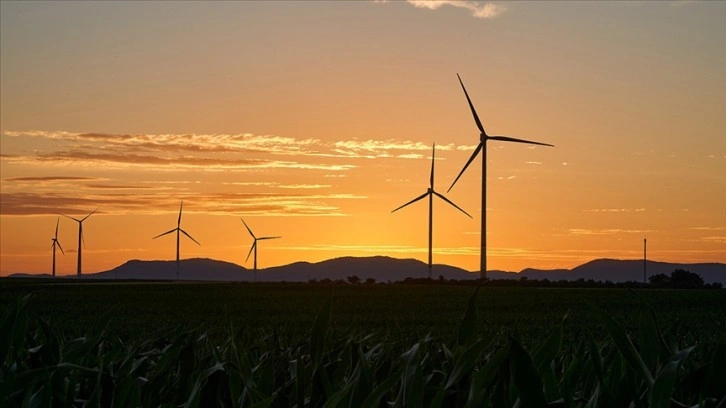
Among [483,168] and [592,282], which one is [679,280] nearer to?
[592,282]

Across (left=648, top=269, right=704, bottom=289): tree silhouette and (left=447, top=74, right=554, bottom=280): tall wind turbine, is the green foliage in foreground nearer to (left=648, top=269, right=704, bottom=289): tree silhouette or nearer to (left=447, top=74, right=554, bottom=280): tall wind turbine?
(left=447, top=74, right=554, bottom=280): tall wind turbine

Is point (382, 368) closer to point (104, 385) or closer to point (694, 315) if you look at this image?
point (104, 385)

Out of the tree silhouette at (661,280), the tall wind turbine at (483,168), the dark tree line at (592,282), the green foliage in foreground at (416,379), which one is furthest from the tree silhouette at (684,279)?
the green foliage in foreground at (416,379)

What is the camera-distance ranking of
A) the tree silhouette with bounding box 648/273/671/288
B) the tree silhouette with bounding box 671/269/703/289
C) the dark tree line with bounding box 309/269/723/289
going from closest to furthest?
1. the dark tree line with bounding box 309/269/723/289
2. the tree silhouette with bounding box 671/269/703/289
3. the tree silhouette with bounding box 648/273/671/288

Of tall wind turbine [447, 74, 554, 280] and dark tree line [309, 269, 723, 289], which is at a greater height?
tall wind turbine [447, 74, 554, 280]

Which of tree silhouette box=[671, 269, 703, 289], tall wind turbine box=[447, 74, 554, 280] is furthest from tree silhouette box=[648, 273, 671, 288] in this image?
tall wind turbine box=[447, 74, 554, 280]

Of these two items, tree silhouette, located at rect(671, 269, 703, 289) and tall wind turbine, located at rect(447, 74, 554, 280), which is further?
tree silhouette, located at rect(671, 269, 703, 289)

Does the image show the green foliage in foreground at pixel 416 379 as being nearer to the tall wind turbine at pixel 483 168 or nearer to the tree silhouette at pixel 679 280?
the tall wind turbine at pixel 483 168

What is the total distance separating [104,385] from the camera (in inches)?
132

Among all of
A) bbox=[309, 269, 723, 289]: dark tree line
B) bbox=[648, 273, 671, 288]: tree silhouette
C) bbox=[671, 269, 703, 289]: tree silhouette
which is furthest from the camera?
bbox=[648, 273, 671, 288]: tree silhouette

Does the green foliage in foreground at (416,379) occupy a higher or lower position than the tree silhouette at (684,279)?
higher

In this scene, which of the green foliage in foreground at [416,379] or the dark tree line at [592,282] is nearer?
the green foliage in foreground at [416,379]

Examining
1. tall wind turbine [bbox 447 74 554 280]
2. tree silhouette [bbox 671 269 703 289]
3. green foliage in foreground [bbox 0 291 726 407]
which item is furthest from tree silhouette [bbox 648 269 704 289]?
green foliage in foreground [bbox 0 291 726 407]

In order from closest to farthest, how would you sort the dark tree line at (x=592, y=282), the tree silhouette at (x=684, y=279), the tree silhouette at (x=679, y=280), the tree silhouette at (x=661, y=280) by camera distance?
the dark tree line at (x=592, y=282), the tree silhouette at (x=679, y=280), the tree silhouette at (x=684, y=279), the tree silhouette at (x=661, y=280)
